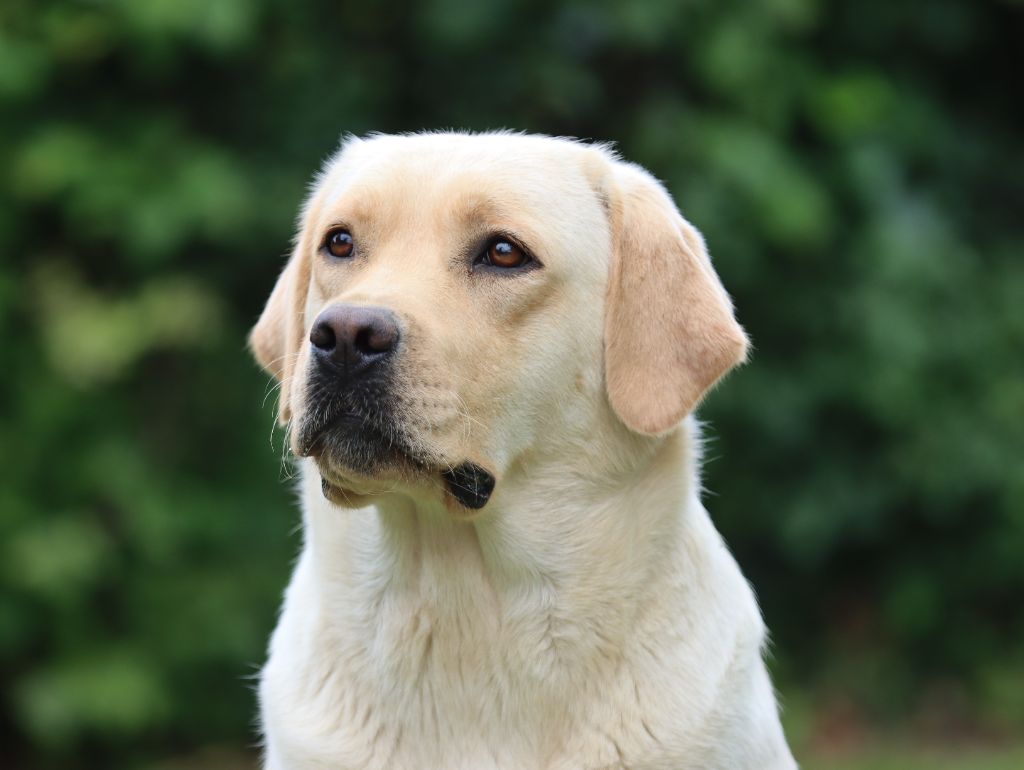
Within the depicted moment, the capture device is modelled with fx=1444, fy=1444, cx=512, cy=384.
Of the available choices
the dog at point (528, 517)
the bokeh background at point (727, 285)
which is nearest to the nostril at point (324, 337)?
the dog at point (528, 517)

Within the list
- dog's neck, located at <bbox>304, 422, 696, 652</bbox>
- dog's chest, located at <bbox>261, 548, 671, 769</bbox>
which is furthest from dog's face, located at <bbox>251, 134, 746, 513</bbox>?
dog's chest, located at <bbox>261, 548, 671, 769</bbox>

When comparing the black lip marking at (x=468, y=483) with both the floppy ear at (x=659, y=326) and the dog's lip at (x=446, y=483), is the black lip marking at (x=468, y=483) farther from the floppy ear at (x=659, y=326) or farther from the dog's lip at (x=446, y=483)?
the floppy ear at (x=659, y=326)

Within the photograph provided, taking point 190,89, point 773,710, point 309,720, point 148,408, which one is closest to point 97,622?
point 148,408

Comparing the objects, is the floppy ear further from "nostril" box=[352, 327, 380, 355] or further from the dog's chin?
"nostril" box=[352, 327, 380, 355]

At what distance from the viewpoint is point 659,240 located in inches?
147

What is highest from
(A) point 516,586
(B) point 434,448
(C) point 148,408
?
(B) point 434,448

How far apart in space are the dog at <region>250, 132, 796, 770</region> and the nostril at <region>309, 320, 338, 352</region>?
0.36 ft

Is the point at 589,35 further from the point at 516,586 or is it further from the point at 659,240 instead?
the point at 516,586

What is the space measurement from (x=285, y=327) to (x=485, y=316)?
878mm

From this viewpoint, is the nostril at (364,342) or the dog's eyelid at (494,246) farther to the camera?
the dog's eyelid at (494,246)

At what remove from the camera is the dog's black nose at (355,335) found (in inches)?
126

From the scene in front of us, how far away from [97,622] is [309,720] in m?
3.70

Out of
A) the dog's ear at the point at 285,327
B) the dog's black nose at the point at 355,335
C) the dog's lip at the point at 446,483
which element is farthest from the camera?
the dog's ear at the point at 285,327

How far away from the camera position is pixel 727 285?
25.1ft
